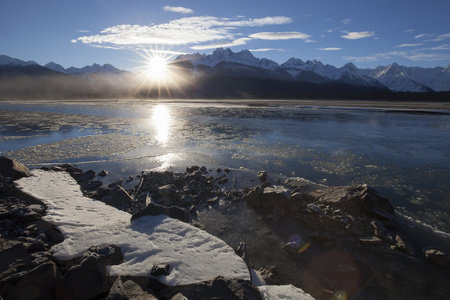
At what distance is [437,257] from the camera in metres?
4.84

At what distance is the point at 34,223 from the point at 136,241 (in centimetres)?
270

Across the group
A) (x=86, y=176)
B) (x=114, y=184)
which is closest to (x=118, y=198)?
(x=114, y=184)

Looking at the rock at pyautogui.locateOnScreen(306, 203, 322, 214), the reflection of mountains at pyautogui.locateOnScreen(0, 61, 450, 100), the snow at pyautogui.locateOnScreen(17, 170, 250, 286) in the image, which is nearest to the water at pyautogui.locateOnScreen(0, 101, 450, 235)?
the rock at pyautogui.locateOnScreen(306, 203, 322, 214)

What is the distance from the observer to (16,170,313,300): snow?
4004 millimetres

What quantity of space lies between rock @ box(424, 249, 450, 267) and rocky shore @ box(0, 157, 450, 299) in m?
0.02

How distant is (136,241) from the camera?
15.8ft

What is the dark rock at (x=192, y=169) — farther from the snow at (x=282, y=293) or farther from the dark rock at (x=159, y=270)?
the snow at (x=282, y=293)

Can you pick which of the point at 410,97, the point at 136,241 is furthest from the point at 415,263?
the point at 410,97

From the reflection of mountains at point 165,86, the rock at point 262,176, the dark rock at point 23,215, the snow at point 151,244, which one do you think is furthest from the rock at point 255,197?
the reflection of mountains at point 165,86

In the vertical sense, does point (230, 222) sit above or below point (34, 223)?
below

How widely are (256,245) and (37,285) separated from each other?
401cm

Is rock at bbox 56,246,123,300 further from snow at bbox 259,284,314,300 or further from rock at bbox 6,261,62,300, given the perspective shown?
snow at bbox 259,284,314,300

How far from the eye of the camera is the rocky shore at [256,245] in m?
3.50

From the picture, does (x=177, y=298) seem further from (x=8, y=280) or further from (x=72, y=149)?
(x=72, y=149)
